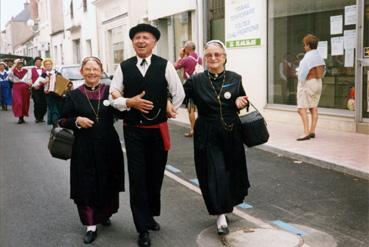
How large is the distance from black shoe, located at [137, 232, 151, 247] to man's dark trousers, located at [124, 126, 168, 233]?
4 centimetres

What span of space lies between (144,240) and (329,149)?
4.80 metres

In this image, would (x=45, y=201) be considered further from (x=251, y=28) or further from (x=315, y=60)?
(x=251, y=28)

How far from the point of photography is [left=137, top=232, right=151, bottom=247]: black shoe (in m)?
4.53

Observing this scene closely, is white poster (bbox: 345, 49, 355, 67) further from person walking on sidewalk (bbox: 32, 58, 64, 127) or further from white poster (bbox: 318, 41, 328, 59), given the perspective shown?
person walking on sidewalk (bbox: 32, 58, 64, 127)

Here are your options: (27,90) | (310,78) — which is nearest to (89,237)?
(310,78)

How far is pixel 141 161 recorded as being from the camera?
462 cm

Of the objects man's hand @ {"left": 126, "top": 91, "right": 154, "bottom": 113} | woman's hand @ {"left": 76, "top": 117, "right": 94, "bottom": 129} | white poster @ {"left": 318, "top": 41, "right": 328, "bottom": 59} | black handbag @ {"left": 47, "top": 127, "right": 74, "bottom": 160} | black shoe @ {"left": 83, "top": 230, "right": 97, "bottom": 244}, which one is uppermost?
white poster @ {"left": 318, "top": 41, "right": 328, "bottom": 59}

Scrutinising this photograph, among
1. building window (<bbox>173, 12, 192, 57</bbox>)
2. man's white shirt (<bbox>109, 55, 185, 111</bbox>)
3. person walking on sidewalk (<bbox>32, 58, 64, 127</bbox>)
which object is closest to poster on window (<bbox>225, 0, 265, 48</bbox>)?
building window (<bbox>173, 12, 192, 57</bbox>)

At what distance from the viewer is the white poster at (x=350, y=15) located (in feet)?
32.9

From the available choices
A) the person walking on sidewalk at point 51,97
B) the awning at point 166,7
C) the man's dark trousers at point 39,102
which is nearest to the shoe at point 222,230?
the person walking on sidewalk at point 51,97

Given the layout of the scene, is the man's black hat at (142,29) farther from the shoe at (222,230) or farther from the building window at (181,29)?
the building window at (181,29)

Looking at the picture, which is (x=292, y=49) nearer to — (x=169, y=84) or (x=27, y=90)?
(x=27, y=90)

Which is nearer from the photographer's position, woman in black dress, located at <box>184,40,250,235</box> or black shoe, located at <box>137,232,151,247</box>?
black shoe, located at <box>137,232,151,247</box>

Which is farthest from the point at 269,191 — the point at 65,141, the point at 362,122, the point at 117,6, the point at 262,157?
the point at 117,6
